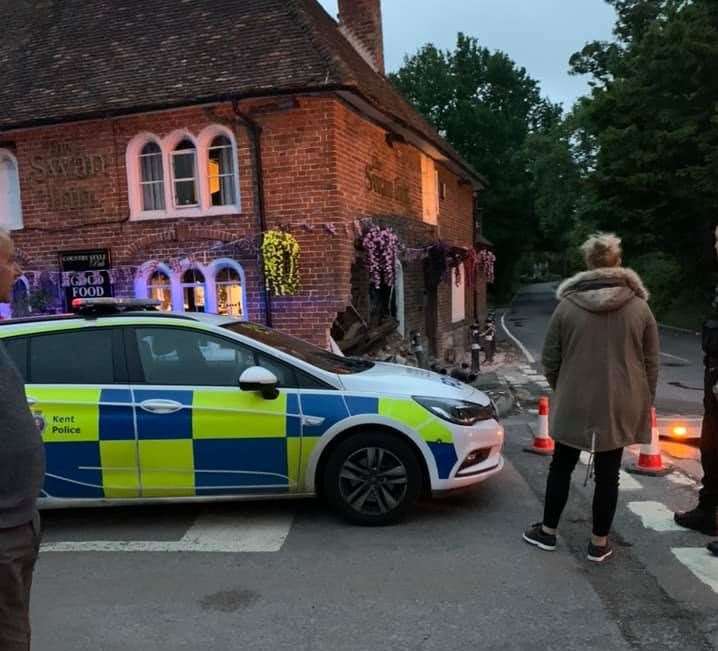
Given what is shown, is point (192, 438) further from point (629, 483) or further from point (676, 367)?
point (676, 367)

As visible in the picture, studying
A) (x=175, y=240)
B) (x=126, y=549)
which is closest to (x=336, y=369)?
(x=126, y=549)

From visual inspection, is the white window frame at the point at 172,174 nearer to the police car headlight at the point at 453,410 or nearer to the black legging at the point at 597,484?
the police car headlight at the point at 453,410

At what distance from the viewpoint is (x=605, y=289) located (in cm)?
385

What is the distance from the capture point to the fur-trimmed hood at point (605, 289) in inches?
150

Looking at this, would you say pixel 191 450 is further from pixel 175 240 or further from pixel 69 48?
pixel 69 48

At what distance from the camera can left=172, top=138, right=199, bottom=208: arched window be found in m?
9.88

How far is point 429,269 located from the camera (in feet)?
45.6

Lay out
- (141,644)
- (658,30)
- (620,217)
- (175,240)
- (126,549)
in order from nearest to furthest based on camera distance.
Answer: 1. (141,644)
2. (126,549)
3. (175,240)
4. (658,30)
5. (620,217)

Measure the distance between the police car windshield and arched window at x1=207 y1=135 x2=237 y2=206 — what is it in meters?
5.04

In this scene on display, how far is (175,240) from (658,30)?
709 inches

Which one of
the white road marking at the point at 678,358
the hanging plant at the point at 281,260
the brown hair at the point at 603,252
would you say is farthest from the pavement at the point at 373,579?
the white road marking at the point at 678,358

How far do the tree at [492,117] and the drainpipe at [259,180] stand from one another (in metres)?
33.0

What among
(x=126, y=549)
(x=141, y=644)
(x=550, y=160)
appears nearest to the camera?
(x=141, y=644)

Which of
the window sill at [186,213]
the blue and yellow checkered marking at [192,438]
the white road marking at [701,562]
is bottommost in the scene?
the white road marking at [701,562]
